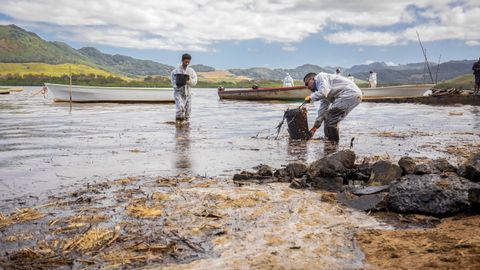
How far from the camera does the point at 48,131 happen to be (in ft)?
42.0

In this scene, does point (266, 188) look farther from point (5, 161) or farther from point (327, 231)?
point (5, 161)

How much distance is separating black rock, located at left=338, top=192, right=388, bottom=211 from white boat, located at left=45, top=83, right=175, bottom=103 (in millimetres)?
26317

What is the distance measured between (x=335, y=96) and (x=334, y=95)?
0.04 meters

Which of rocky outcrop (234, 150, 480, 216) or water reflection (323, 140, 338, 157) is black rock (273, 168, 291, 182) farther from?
water reflection (323, 140, 338, 157)

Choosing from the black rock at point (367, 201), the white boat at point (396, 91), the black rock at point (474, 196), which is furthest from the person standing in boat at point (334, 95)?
the white boat at point (396, 91)

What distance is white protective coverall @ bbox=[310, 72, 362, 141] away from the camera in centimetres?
986

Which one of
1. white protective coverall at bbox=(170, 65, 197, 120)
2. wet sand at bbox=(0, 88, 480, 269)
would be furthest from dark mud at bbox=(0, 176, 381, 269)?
white protective coverall at bbox=(170, 65, 197, 120)

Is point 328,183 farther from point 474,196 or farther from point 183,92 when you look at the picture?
point 183,92

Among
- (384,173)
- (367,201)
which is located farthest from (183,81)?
(367,201)

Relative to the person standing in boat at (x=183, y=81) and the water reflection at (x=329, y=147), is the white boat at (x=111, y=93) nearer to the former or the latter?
the person standing in boat at (x=183, y=81)

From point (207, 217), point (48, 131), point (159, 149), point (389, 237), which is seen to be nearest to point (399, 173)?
point (389, 237)

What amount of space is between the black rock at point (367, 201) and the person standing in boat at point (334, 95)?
16.8 feet

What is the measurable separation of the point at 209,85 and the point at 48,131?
140 meters

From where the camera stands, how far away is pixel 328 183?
219 inches
